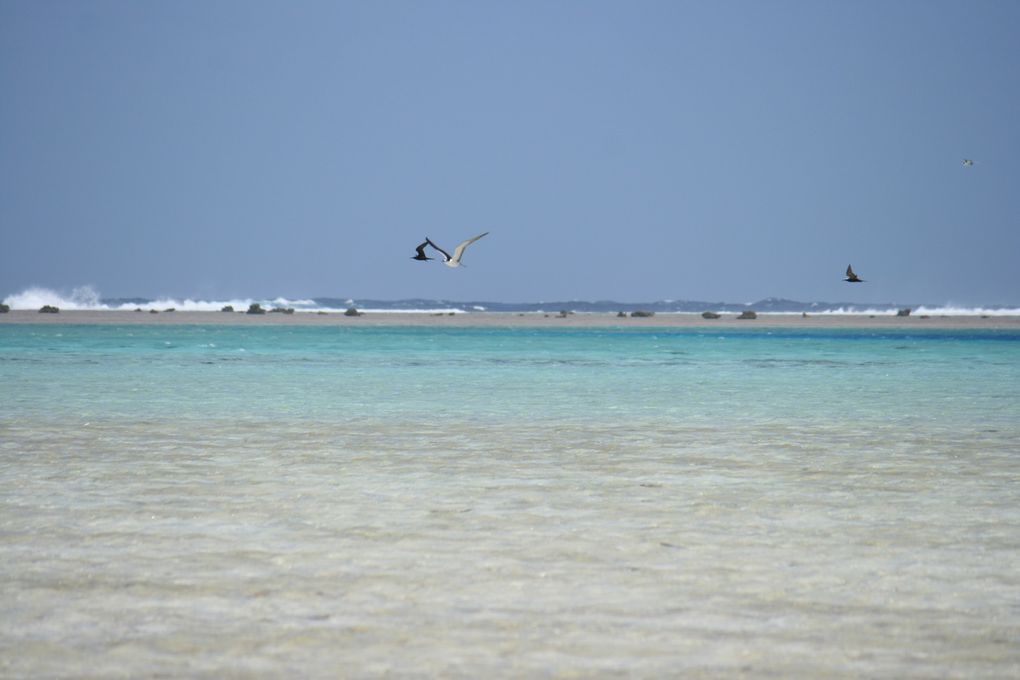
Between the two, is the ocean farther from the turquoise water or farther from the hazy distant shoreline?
the hazy distant shoreline

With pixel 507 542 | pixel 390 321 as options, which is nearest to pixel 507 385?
pixel 507 542

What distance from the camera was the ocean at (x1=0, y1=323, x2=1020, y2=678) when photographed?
16.8ft

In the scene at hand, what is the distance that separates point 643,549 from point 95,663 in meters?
3.56

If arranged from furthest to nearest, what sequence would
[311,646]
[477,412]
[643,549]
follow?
[477,412]
[643,549]
[311,646]

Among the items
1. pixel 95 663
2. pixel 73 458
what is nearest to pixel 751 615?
pixel 95 663

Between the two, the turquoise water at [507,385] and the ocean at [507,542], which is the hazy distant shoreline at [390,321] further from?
the ocean at [507,542]

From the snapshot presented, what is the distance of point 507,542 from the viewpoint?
7453 mm

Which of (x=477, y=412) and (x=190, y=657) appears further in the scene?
(x=477, y=412)

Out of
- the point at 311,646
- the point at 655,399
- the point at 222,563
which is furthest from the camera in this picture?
the point at 655,399

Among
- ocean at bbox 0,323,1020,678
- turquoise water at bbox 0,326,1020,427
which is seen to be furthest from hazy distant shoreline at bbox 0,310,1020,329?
ocean at bbox 0,323,1020,678

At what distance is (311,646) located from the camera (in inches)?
203

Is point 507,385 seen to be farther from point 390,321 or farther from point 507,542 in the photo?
point 390,321

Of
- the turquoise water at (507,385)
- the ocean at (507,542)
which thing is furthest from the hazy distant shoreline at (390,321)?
the ocean at (507,542)

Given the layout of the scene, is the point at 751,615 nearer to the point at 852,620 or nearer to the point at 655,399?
the point at 852,620
